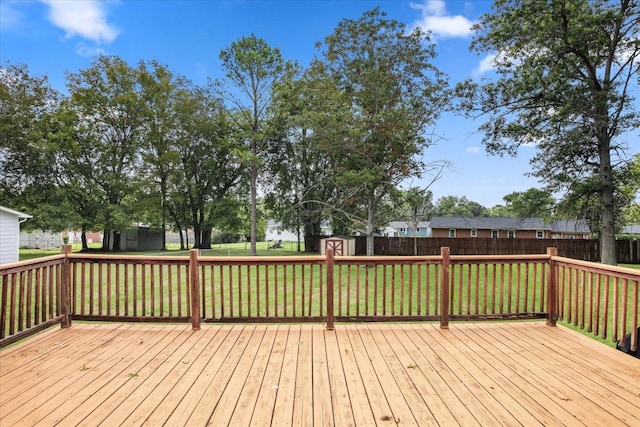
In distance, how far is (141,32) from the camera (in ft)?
35.6

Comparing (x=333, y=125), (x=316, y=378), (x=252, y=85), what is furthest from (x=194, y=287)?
(x=252, y=85)

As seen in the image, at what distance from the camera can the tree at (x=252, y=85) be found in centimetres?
1575

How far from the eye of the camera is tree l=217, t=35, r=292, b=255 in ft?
51.7

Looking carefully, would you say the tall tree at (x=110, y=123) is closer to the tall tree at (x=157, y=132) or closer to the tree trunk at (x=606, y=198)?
the tall tree at (x=157, y=132)

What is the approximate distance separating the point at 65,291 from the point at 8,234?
11347 mm

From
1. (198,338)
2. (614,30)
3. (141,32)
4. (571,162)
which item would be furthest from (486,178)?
(198,338)

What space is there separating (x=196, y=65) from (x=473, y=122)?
49.7ft

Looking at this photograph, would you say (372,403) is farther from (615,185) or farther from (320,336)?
(615,185)

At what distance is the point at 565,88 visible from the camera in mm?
11125

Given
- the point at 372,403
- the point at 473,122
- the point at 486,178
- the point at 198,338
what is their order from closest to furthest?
the point at 372,403 → the point at 198,338 → the point at 473,122 → the point at 486,178

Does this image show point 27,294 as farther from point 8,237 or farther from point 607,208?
point 607,208

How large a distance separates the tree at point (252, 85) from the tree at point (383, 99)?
3.95 m

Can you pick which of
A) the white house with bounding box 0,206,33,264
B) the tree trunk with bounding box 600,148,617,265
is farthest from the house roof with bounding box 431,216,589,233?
the white house with bounding box 0,206,33,264

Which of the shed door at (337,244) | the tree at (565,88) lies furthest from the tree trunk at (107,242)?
the tree at (565,88)
